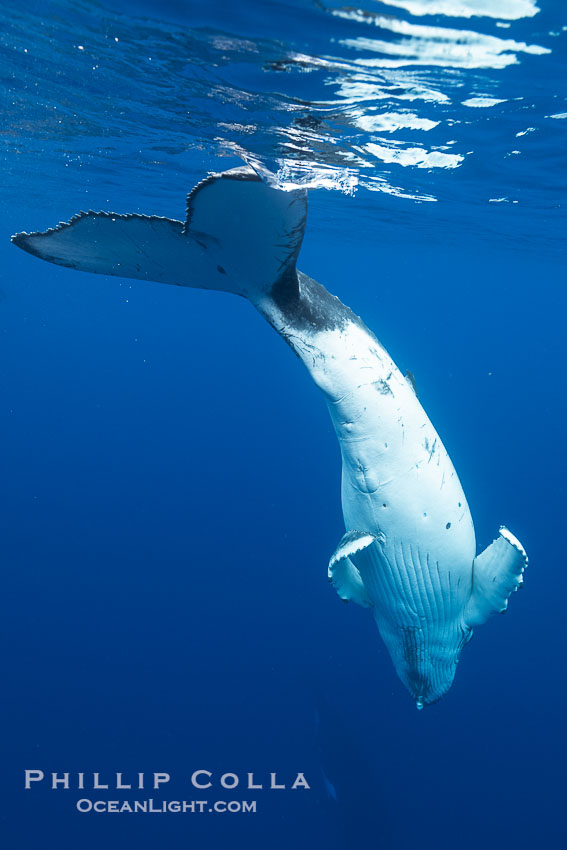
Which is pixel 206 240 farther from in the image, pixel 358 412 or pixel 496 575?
pixel 496 575

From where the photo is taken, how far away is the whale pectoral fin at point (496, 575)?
4.58 meters

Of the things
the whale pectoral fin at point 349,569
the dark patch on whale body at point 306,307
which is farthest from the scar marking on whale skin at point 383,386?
the whale pectoral fin at point 349,569

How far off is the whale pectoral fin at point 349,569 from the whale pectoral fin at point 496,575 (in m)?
1.10

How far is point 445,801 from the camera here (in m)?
11.4

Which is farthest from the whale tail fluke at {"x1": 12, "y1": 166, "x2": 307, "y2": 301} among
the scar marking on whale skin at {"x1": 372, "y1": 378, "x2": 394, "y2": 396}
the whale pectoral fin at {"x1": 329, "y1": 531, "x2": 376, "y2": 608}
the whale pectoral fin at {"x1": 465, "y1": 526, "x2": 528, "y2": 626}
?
the whale pectoral fin at {"x1": 465, "y1": 526, "x2": 528, "y2": 626}

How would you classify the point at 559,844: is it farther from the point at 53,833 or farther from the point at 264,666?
the point at 53,833

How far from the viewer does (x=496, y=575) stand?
4.86 meters

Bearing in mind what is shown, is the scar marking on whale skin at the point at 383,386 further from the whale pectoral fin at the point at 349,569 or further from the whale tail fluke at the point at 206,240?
the whale pectoral fin at the point at 349,569

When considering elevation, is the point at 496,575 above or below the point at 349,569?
below

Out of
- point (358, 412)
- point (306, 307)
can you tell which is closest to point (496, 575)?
point (358, 412)

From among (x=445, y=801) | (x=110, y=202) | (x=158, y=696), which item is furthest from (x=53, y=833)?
(x=110, y=202)

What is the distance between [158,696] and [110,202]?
2393 centimetres

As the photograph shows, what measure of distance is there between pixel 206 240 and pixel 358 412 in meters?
1.82

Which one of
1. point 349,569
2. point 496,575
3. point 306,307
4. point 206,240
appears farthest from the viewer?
point 349,569
